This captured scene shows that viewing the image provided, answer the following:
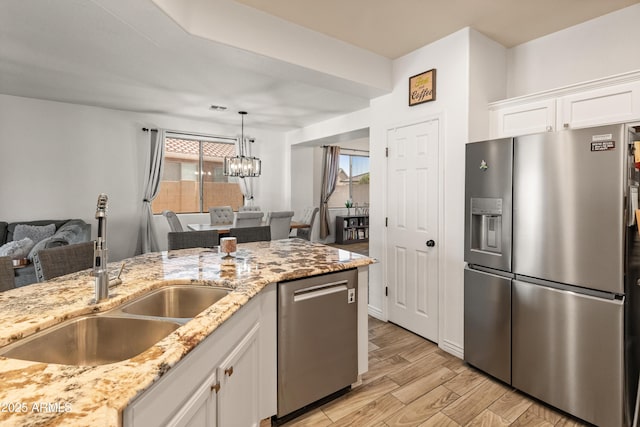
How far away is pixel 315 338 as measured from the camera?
194 cm

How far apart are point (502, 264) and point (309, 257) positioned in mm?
1333

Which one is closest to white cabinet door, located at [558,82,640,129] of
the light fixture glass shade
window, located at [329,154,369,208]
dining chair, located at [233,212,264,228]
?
dining chair, located at [233,212,264,228]

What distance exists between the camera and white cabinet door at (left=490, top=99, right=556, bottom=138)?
94.5 inches

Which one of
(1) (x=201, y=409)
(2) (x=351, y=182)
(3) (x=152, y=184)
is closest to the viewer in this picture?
(1) (x=201, y=409)

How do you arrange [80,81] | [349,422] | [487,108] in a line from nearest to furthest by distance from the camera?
[349,422]
[487,108]
[80,81]

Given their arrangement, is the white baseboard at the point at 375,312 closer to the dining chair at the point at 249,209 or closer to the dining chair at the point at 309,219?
the dining chair at the point at 309,219

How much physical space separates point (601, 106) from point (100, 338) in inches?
122

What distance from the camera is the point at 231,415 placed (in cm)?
139

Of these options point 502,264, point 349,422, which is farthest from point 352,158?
point 349,422

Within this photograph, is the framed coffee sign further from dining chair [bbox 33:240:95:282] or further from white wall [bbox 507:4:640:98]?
dining chair [bbox 33:240:95:282]

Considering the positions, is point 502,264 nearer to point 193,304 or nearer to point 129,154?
point 193,304

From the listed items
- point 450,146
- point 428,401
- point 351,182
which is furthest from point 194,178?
point 428,401

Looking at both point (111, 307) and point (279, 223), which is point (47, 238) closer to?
point (279, 223)

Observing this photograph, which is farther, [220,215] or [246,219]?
[220,215]
